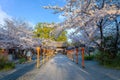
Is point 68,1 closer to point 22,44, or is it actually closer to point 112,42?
point 112,42

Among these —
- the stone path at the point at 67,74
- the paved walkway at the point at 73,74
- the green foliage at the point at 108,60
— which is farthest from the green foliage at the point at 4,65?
the green foliage at the point at 108,60

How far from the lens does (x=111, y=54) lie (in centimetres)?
2045

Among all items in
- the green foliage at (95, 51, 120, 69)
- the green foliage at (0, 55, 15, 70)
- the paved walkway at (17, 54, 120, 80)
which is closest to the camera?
the paved walkway at (17, 54, 120, 80)

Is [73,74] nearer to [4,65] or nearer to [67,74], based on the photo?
[67,74]

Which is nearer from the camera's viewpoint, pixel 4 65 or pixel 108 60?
pixel 4 65

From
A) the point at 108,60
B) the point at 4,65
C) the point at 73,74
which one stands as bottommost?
the point at 73,74

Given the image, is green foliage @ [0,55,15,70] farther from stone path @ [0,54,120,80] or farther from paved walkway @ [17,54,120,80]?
paved walkway @ [17,54,120,80]

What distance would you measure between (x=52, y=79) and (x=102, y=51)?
428 inches

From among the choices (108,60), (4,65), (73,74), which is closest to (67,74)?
(73,74)

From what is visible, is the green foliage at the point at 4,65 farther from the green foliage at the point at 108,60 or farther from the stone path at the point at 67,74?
the green foliage at the point at 108,60

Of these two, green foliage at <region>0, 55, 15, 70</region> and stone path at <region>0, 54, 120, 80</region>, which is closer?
stone path at <region>0, 54, 120, 80</region>

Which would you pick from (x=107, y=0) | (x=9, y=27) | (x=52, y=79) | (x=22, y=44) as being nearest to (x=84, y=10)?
(x=52, y=79)

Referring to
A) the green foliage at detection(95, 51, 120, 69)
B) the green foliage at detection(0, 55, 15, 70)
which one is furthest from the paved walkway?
the green foliage at detection(0, 55, 15, 70)

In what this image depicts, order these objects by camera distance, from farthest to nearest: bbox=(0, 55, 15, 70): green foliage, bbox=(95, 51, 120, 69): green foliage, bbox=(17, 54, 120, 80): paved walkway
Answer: bbox=(95, 51, 120, 69): green foliage → bbox=(0, 55, 15, 70): green foliage → bbox=(17, 54, 120, 80): paved walkway
